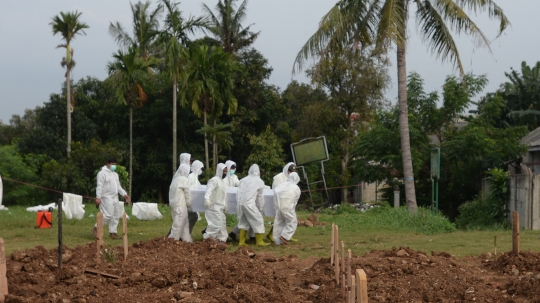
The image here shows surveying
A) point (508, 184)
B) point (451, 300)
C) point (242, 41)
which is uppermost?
point (242, 41)

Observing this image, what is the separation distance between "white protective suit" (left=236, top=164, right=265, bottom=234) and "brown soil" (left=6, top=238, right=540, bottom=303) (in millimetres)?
3234

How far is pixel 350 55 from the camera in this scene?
104ft

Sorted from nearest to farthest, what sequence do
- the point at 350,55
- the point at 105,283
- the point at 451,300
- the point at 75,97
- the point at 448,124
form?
1. the point at 451,300
2. the point at 105,283
3. the point at 448,124
4. the point at 350,55
5. the point at 75,97

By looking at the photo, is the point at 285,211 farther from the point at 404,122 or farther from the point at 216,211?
the point at 404,122

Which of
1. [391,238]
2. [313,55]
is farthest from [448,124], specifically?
[391,238]

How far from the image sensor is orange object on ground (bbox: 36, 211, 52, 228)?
60.7 ft

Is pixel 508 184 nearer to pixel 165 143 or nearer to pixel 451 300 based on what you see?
pixel 451 300

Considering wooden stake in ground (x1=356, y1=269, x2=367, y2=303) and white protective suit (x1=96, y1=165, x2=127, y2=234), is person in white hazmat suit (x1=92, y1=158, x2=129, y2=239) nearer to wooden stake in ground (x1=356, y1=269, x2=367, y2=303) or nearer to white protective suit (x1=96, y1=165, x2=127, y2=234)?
white protective suit (x1=96, y1=165, x2=127, y2=234)

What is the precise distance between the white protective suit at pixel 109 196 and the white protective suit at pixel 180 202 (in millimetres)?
1426

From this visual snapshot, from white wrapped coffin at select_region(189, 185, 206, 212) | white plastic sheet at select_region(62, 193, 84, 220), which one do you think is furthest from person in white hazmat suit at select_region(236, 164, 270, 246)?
white plastic sheet at select_region(62, 193, 84, 220)

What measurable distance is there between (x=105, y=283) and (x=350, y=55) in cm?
2379

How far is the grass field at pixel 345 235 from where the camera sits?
14.0m

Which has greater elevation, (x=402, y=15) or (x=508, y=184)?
(x=402, y=15)

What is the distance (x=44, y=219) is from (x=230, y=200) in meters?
5.34
